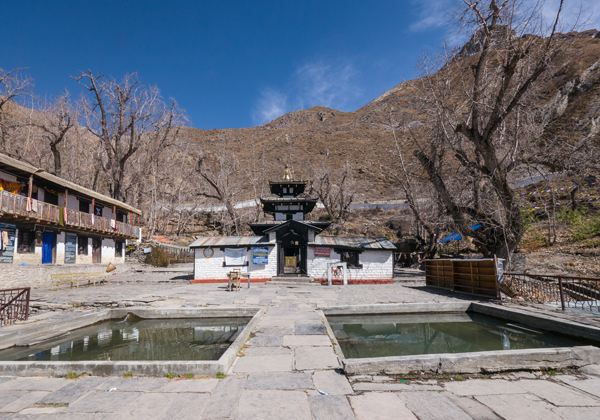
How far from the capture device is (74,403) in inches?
161

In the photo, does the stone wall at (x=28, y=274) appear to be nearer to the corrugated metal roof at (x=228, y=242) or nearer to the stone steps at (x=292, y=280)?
the corrugated metal roof at (x=228, y=242)

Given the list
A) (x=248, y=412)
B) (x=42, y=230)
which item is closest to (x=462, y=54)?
(x=248, y=412)

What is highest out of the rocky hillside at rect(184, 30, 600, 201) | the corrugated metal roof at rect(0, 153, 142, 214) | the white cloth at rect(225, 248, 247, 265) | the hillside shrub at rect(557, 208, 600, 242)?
the rocky hillside at rect(184, 30, 600, 201)

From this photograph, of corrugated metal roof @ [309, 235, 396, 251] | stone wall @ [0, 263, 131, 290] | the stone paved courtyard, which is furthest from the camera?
corrugated metal roof @ [309, 235, 396, 251]

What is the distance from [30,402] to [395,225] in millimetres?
42400

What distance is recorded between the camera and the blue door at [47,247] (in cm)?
2011

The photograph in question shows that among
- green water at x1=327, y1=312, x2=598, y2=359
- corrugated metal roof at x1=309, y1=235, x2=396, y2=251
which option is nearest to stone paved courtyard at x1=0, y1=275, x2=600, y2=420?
green water at x1=327, y1=312, x2=598, y2=359

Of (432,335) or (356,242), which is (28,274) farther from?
(432,335)

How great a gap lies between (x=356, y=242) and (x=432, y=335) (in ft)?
38.4

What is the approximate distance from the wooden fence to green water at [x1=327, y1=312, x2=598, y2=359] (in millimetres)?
2429

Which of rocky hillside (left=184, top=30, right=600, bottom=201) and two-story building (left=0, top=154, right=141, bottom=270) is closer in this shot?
two-story building (left=0, top=154, right=141, bottom=270)

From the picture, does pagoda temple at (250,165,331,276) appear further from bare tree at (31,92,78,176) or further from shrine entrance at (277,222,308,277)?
bare tree at (31,92,78,176)

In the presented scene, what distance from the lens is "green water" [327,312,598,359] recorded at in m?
7.62

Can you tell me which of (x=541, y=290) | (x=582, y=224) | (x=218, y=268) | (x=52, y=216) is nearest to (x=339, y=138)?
(x=582, y=224)
